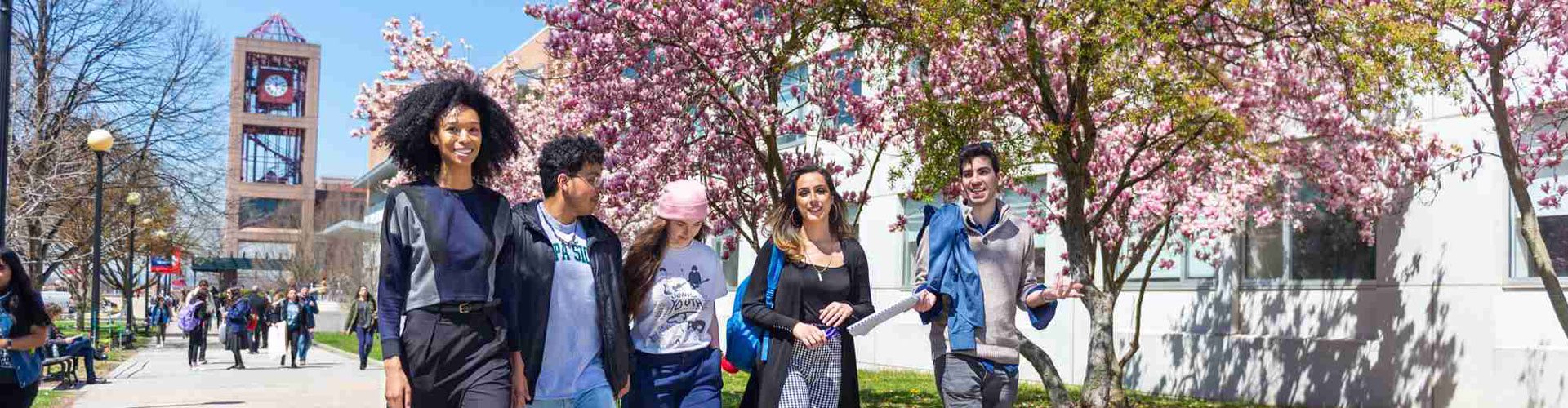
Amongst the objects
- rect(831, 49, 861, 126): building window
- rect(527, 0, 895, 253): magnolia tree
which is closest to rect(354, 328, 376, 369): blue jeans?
rect(527, 0, 895, 253): magnolia tree

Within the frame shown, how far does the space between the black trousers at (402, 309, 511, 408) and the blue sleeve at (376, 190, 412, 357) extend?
0.05m

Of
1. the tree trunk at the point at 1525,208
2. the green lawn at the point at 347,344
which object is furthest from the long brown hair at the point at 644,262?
the green lawn at the point at 347,344

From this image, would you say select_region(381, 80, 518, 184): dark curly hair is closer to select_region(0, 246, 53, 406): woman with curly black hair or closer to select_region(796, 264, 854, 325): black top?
select_region(796, 264, 854, 325): black top

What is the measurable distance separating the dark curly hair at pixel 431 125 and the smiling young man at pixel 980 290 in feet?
5.85

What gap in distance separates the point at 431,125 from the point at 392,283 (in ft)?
1.82

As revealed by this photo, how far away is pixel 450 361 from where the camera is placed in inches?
176

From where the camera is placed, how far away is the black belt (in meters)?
4.46

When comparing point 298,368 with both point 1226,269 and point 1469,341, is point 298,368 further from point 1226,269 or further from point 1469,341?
point 1469,341

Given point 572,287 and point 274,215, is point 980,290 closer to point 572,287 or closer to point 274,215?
point 572,287

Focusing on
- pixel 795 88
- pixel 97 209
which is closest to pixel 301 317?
pixel 97 209

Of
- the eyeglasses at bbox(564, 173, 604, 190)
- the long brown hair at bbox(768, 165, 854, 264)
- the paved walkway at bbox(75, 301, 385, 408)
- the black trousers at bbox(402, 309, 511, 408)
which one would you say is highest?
the eyeglasses at bbox(564, 173, 604, 190)

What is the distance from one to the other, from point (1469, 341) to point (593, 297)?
11.1 m

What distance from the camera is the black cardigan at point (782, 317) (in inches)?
223

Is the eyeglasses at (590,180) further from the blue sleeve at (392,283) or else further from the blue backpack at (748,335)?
the blue sleeve at (392,283)
